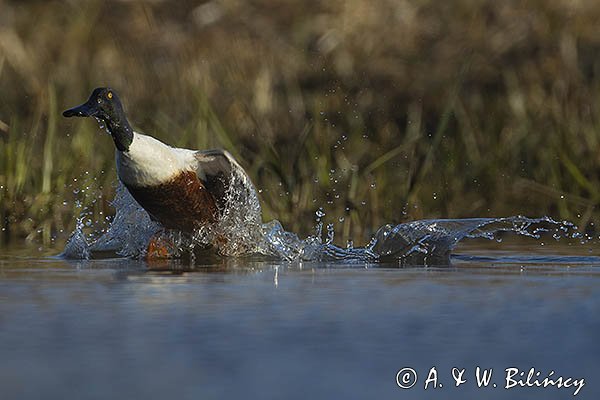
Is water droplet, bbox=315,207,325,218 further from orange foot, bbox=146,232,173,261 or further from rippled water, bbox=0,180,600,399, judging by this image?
orange foot, bbox=146,232,173,261

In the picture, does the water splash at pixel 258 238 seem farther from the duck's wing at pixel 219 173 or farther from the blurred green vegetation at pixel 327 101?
the blurred green vegetation at pixel 327 101

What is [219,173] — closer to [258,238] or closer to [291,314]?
[258,238]

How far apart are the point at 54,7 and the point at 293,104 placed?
2.91 metres

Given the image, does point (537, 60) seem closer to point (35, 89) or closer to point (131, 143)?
point (35, 89)

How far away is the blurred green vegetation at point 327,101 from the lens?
7367 mm

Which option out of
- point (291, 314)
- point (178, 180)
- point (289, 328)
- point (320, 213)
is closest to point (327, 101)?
point (320, 213)

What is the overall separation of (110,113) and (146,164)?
29 cm

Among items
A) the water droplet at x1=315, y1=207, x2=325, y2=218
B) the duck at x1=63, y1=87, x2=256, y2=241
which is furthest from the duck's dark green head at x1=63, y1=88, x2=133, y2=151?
the water droplet at x1=315, y1=207, x2=325, y2=218

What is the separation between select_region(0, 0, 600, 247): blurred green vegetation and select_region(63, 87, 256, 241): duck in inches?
22.7

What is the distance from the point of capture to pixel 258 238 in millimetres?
6492

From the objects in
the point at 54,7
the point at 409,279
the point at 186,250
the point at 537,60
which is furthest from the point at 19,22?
the point at 409,279

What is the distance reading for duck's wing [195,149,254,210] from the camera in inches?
258

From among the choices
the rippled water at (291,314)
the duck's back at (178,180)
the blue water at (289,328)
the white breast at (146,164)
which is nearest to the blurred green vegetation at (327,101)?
the duck's back at (178,180)

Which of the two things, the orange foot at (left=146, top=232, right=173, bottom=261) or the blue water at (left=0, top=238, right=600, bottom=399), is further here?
the orange foot at (left=146, top=232, right=173, bottom=261)
